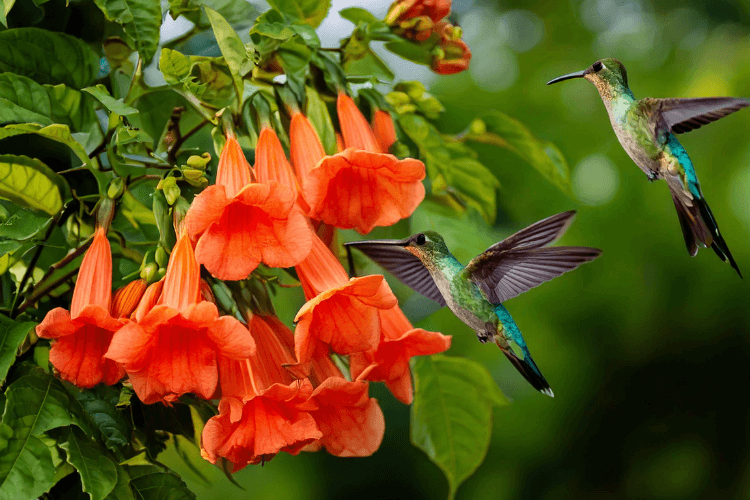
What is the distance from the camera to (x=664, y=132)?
1.46 ft

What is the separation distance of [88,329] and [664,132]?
18.2 inches

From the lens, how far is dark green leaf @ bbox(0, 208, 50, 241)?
0.56 metres

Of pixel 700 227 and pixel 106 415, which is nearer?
pixel 700 227

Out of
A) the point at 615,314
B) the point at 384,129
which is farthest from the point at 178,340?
the point at 615,314

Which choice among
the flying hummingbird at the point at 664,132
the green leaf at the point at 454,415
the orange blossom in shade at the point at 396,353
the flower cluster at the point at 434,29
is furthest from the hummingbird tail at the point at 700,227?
the green leaf at the point at 454,415

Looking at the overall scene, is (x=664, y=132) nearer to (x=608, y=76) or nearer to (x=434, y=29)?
(x=608, y=76)

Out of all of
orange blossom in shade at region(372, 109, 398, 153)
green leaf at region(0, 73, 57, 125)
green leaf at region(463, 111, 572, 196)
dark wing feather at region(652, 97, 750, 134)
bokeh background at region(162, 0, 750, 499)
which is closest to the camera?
dark wing feather at region(652, 97, 750, 134)

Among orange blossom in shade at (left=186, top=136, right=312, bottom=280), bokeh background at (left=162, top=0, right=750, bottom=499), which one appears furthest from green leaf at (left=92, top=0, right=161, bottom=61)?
bokeh background at (left=162, top=0, right=750, bottom=499)

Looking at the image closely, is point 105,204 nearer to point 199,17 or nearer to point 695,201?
point 199,17

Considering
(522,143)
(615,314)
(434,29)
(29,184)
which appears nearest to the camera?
(29,184)

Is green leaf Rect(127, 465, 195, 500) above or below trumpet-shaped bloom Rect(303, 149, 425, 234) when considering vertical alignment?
below

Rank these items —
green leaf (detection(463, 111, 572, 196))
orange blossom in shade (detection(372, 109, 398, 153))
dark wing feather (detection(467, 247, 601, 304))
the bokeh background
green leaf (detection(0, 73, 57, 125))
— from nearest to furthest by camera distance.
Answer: dark wing feather (detection(467, 247, 601, 304)) → green leaf (detection(0, 73, 57, 125)) → orange blossom in shade (detection(372, 109, 398, 153)) → green leaf (detection(463, 111, 572, 196)) → the bokeh background

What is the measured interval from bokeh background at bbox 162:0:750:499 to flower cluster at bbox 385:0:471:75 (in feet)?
5.69

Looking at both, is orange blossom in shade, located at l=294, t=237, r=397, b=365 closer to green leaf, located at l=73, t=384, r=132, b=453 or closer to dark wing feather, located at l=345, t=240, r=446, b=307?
dark wing feather, located at l=345, t=240, r=446, b=307
